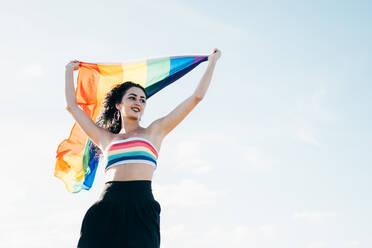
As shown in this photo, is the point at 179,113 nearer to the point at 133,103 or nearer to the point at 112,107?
the point at 133,103

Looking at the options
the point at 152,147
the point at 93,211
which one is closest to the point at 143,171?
the point at 152,147

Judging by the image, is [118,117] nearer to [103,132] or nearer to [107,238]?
[103,132]

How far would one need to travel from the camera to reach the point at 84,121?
506cm

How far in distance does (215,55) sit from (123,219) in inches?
81.7

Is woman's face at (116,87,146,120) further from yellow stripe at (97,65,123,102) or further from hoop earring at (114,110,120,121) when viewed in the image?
yellow stripe at (97,65,123,102)

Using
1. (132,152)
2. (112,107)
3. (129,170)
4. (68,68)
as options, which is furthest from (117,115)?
(129,170)

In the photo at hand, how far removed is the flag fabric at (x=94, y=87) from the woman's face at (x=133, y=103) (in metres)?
0.97

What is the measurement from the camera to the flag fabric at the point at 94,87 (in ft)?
19.7

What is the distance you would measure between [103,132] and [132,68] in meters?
1.54

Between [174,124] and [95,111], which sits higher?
[95,111]

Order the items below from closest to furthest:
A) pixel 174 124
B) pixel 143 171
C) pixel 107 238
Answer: pixel 107 238
pixel 143 171
pixel 174 124

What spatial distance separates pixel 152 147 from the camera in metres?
4.70

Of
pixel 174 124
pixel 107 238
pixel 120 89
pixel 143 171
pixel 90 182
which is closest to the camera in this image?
pixel 107 238

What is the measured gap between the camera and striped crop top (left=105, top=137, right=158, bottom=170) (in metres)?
4.54
